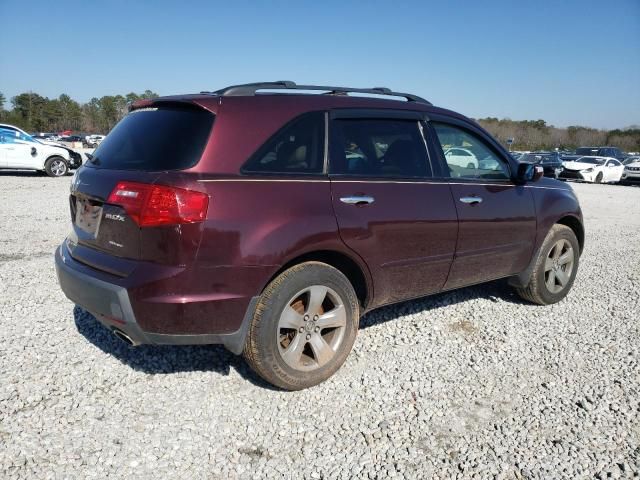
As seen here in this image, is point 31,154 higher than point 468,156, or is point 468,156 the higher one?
point 468,156

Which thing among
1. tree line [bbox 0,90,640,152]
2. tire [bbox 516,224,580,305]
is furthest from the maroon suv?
tree line [bbox 0,90,640,152]

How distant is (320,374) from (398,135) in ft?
5.70

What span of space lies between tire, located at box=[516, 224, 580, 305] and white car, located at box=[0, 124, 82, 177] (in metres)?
15.3

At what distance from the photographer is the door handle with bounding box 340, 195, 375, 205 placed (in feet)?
9.90

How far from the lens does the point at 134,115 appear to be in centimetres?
318

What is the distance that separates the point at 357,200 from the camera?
3072 millimetres

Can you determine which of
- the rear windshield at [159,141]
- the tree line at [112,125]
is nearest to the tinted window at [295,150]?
the rear windshield at [159,141]

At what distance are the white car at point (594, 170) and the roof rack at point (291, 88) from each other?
23.7 meters

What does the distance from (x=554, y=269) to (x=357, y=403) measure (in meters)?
2.75

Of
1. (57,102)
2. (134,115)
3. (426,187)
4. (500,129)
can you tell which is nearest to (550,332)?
(426,187)

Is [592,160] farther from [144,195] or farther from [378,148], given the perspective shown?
[144,195]

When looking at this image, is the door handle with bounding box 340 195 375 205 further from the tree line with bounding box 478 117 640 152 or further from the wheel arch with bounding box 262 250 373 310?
the tree line with bounding box 478 117 640 152

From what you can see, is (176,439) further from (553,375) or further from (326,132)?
(553,375)

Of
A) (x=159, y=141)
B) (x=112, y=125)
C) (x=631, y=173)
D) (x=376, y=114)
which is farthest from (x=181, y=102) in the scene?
(x=112, y=125)
